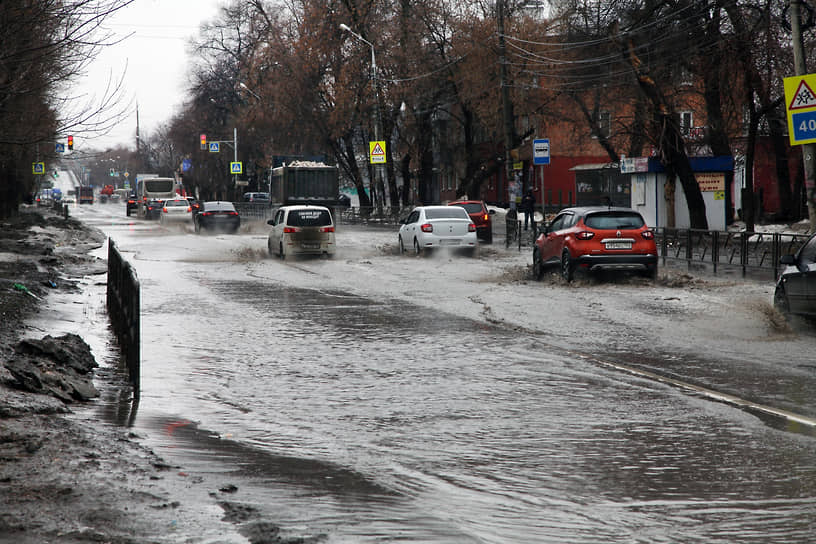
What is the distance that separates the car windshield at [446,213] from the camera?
30.6 metres

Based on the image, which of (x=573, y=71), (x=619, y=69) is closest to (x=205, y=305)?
(x=619, y=69)

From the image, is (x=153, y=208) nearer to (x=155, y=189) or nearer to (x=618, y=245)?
(x=155, y=189)

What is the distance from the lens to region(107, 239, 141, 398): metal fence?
9.53m

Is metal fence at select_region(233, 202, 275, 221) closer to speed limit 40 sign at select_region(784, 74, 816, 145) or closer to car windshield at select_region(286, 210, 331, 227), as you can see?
car windshield at select_region(286, 210, 331, 227)

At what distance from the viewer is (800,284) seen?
1299 cm

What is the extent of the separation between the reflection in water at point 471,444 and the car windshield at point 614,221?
8.29m

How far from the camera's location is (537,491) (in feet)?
19.7

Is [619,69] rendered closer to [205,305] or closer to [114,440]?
[205,305]

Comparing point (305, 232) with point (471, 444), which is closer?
point (471, 444)

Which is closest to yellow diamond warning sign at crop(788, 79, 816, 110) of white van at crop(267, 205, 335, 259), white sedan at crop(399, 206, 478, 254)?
white sedan at crop(399, 206, 478, 254)

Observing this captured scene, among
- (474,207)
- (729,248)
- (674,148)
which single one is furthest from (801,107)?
(474,207)

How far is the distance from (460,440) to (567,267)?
13.7 meters

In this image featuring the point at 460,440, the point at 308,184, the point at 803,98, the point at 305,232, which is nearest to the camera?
the point at 460,440

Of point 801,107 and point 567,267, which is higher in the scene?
point 801,107
